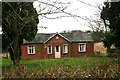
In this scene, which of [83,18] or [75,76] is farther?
[75,76]

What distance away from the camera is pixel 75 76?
7.84 feet

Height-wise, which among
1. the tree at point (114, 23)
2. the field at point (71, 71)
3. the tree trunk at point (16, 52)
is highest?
the tree at point (114, 23)

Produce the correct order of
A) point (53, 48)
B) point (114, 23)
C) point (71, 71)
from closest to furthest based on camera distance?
point (71, 71), point (53, 48), point (114, 23)

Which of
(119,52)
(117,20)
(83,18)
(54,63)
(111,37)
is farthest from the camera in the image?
(111,37)

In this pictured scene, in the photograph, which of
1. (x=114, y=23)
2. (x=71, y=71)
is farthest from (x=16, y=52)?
(x=114, y=23)

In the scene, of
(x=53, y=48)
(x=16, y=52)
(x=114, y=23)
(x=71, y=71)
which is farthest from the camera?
(x=114, y=23)

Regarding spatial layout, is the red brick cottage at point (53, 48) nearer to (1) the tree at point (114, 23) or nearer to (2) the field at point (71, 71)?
(2) the field at point (71, 71)

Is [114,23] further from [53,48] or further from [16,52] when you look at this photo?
[16,52]

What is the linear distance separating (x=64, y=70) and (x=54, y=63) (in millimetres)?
360

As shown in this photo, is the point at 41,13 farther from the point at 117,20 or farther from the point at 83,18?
the point at 117,20

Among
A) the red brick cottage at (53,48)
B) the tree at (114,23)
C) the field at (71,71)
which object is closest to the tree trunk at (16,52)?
the field at (71,71)

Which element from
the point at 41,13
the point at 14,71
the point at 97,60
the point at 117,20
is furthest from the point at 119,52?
the point at 117,20

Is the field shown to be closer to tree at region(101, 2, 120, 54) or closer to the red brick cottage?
the red brick cottage

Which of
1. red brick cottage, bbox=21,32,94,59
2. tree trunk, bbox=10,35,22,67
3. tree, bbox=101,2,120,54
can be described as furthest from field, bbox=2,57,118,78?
tree, bbox=101,2,120,54
